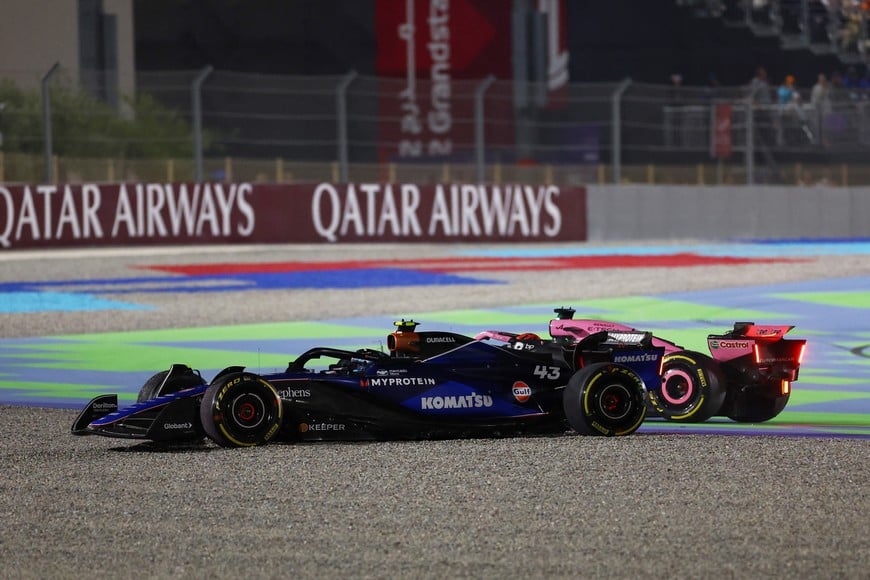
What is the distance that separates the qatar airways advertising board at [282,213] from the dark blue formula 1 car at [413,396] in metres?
16.8

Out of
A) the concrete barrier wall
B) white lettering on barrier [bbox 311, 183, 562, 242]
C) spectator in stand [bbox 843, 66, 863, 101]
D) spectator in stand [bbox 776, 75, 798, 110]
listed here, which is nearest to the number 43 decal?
white lettering on barrier [bbox 311, 183, 562, 242]

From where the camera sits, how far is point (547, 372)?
25.6ft

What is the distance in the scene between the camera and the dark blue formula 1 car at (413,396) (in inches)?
290

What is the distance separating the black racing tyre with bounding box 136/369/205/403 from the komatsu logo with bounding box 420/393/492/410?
46.7 inches

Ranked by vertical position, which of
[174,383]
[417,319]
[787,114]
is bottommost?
[417,319]

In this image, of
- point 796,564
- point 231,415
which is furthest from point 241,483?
point 796,564

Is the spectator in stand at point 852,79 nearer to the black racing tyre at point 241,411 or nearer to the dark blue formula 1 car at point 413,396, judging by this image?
the dark blue formula 1 car at point 413,396

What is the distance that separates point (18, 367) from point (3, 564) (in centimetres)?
644

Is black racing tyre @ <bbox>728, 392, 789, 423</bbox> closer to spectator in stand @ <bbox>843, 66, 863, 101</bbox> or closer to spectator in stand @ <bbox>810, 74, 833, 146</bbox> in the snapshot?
spectator in stand @ <bbox>810, 74, 833, 146</bbox>

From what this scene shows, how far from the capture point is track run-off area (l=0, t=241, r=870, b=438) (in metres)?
9.80

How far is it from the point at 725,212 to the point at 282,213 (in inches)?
332

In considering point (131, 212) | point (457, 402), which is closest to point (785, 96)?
point (131, 212)

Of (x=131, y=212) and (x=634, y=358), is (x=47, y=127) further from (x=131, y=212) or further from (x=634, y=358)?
(x=634, y=358)

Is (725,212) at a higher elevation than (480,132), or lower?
lower
